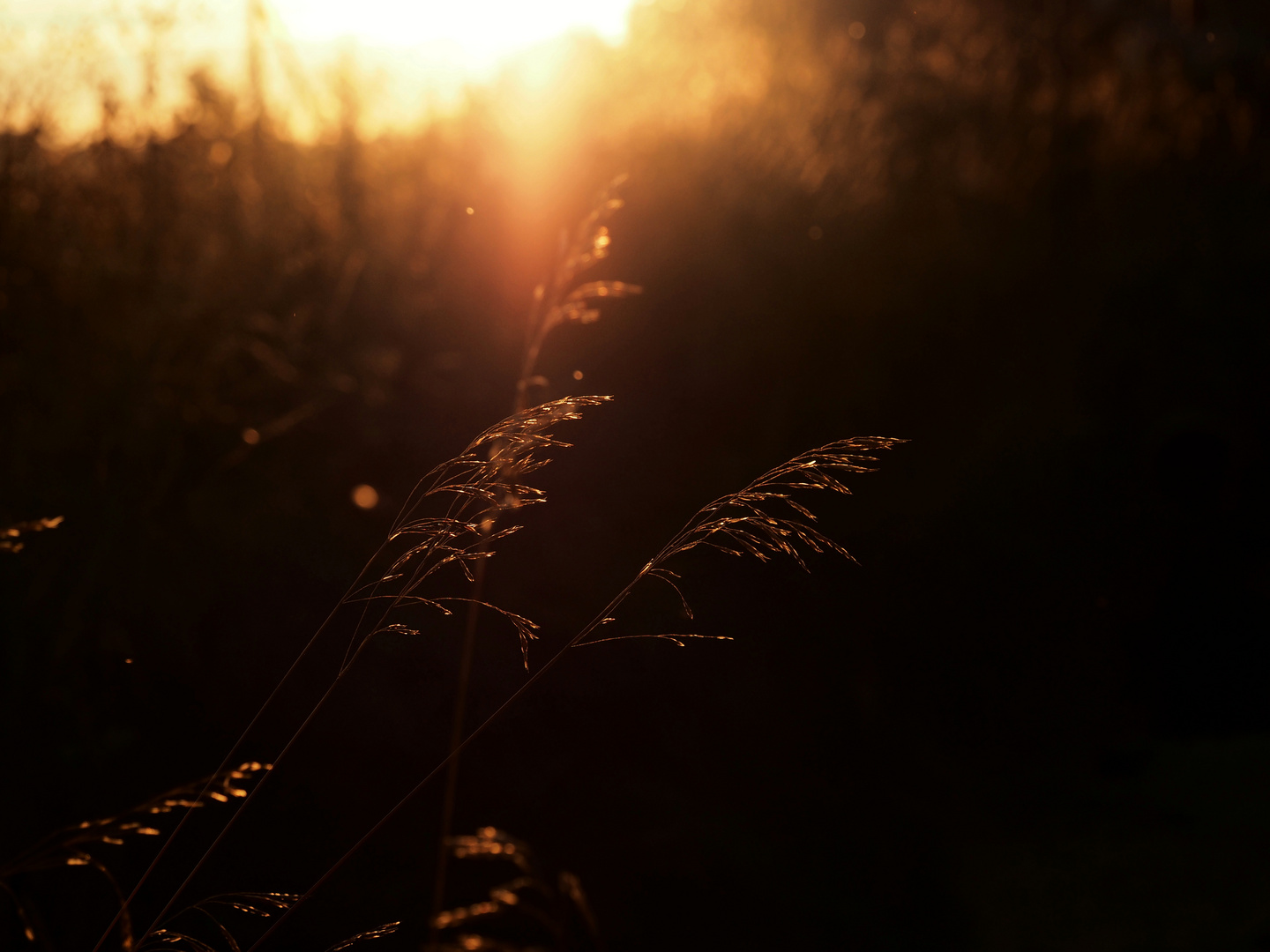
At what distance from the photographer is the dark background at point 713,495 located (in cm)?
211

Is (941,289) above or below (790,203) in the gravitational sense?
below

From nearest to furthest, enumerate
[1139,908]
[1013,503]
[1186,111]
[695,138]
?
[1139,908], [1013,503], [695,138], [1186,111]

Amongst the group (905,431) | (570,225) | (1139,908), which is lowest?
(1139,908)

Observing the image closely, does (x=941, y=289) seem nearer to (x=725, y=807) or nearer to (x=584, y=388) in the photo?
(x=584, y=388)

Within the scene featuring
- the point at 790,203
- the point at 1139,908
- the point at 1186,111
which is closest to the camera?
the point at 1139,908

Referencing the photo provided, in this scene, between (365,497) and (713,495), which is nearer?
(365,497)

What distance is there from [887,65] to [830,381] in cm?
203

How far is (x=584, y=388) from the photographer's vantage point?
2.73 meters

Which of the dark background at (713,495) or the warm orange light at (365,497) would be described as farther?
the warm orange light at (365,497)

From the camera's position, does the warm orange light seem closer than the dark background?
No

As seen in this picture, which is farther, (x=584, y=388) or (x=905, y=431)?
(x=905, y=431)

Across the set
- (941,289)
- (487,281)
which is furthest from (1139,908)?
(487,281)

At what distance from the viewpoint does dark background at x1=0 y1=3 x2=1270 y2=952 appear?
6.93 ft

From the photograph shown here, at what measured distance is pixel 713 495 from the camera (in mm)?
2672
